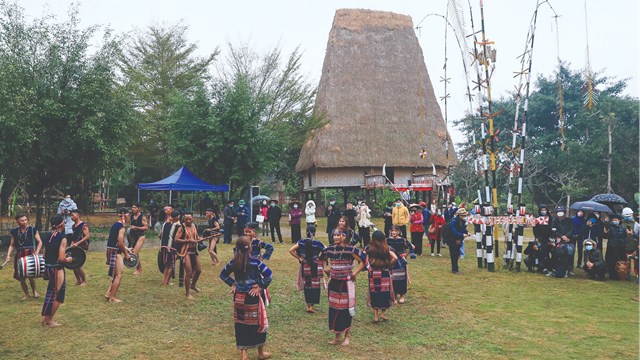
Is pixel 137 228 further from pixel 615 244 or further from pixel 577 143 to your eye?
pixel 577 143

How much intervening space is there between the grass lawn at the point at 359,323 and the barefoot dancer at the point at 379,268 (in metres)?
0.41

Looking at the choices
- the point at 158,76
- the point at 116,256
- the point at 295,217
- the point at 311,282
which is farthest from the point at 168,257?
the point at 158,76

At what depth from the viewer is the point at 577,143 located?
33.3 metres

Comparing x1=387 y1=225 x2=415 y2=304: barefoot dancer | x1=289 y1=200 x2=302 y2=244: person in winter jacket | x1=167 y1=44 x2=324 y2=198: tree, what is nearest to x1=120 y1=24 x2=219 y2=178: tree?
x1=167 y1=44 x2=324 y2=198: tree

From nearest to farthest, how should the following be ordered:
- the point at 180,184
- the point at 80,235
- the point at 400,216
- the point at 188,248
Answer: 1. the point at 188,248
2. the point at 80,235
3. the point at 400,216
4. the point at 180,184

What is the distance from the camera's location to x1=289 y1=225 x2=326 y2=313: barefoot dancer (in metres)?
8.70

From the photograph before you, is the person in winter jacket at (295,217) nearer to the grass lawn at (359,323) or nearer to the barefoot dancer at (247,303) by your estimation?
the grass lawn at (359,323)

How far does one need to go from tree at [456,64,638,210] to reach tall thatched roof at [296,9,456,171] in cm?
652

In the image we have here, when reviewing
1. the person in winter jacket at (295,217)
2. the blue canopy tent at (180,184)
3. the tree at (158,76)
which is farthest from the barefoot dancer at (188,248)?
the tree at (158,76)

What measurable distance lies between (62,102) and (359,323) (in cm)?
1596

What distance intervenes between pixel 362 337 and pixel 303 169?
29.1m

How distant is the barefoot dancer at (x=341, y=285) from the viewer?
7133 mm

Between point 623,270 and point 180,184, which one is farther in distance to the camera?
point 180,184

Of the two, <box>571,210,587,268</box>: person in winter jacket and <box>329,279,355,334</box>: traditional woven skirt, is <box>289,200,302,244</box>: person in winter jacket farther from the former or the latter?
<box>329,279,355,334</box>: traditional woven skirt
